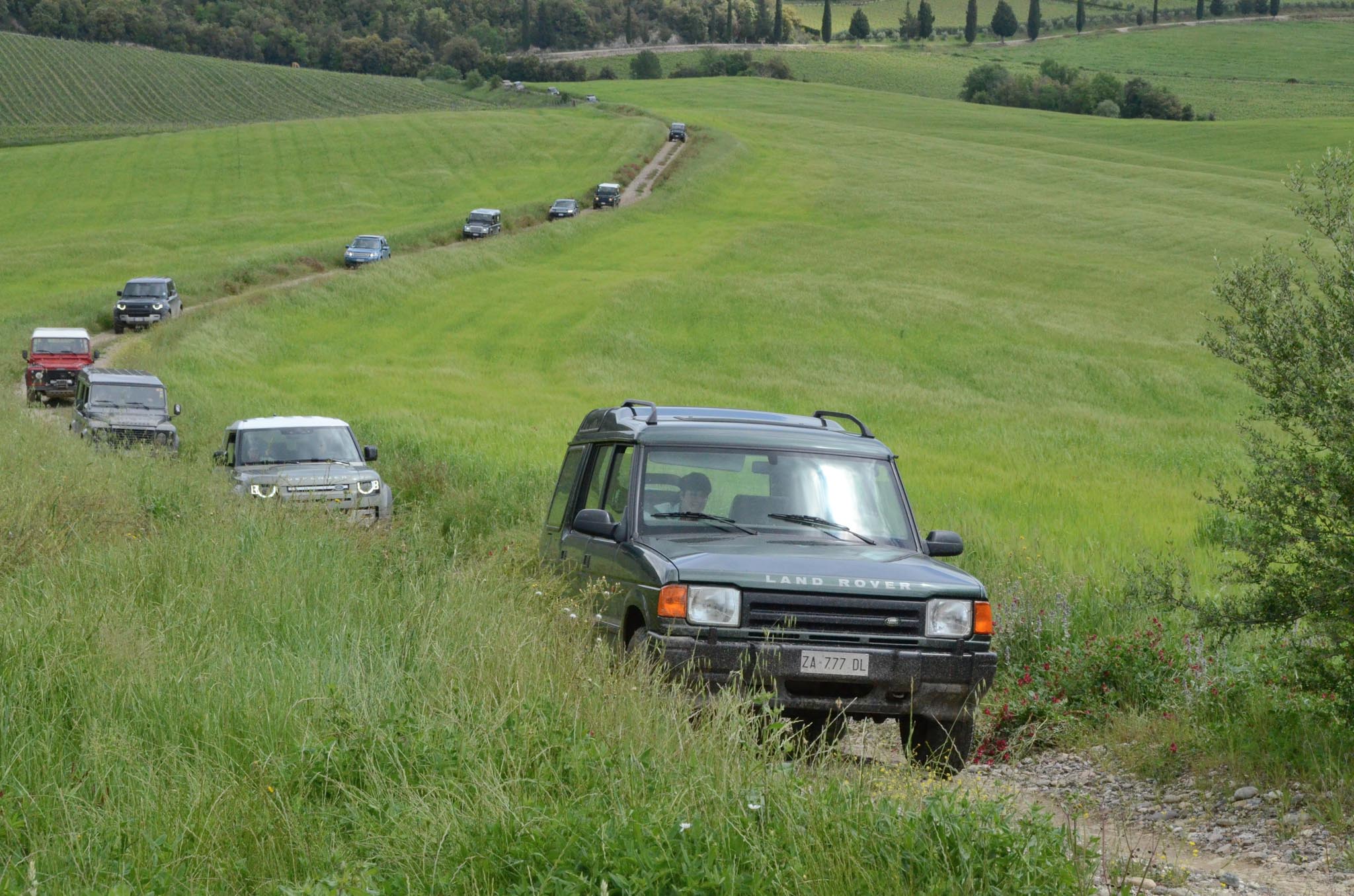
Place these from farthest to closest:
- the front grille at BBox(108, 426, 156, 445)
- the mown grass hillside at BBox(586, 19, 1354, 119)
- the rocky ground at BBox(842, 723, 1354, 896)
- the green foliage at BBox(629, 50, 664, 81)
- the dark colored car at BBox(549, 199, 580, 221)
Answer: the green foliage at BBox(629, 50, 664, 81) < the mown grass hillside at BBox(586, 19, 1354, 119) < the dark colored car at BBox(549, 199, 580, 221) < the front grille at BBox(108, 426, 156, 445) < the rocky ground at BBox(842, 723, 1354, 896)

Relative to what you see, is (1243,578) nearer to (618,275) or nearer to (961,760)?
(961,760)

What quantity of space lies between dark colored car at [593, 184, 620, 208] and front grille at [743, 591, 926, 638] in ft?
225

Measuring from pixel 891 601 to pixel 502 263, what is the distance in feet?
176

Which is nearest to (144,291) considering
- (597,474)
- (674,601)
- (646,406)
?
(646,406)

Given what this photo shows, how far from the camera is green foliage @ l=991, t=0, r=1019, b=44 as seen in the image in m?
Answer: 195

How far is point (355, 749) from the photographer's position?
193 inches

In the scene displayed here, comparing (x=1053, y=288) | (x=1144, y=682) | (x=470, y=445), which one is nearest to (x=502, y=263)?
(x=1053, y=288)

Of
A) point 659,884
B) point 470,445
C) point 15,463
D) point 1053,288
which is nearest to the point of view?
point 659,884

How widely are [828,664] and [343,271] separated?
51050 millimetres

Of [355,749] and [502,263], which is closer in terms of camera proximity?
[355,749]

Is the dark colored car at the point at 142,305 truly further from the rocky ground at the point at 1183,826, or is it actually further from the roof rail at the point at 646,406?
the rocky ground at the point at 1183,826

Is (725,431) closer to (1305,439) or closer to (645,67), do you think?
(1305,439)

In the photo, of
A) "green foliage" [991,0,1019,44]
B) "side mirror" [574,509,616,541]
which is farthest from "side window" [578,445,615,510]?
"green foliage" [991,0,1019,44]

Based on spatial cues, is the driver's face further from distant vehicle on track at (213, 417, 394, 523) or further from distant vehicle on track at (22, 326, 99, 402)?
distant vehicle on track at (22, 326, 99, 402)
